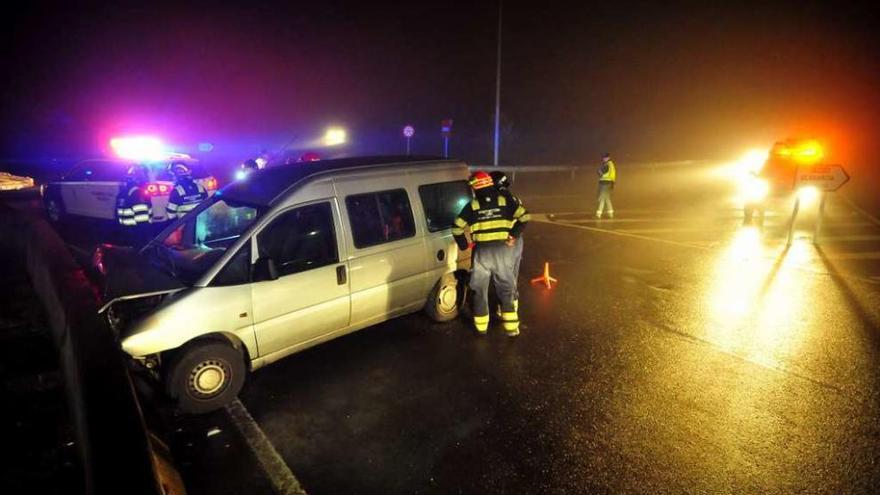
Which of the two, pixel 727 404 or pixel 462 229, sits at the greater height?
pixel 462 229

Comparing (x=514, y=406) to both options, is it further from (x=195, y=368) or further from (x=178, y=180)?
(x=178, y=180)

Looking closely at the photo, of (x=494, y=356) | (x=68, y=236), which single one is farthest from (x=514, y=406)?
(x=68, y=236)

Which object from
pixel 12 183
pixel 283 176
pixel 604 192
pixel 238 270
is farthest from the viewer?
pixel 12 183

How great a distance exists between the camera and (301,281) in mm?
4355

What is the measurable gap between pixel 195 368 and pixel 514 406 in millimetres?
2739

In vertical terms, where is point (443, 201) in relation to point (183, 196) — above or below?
above

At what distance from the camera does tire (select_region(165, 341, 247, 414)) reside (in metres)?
3.87

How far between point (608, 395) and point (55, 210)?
535 inches

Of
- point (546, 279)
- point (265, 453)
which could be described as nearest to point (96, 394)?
point (265, 453)

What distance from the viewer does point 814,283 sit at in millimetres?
7273

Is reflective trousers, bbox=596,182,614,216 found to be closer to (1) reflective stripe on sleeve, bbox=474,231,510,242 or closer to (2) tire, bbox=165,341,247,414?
(1) reflective stripe on sleeve, bbox=474,231,510,242

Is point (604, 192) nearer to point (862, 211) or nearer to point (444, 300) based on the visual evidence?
point (862, 211)

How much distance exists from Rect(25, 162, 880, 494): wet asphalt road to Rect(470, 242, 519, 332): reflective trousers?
10.1 inches

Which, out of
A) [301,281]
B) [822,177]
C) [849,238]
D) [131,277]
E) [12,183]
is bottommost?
[849,238]
